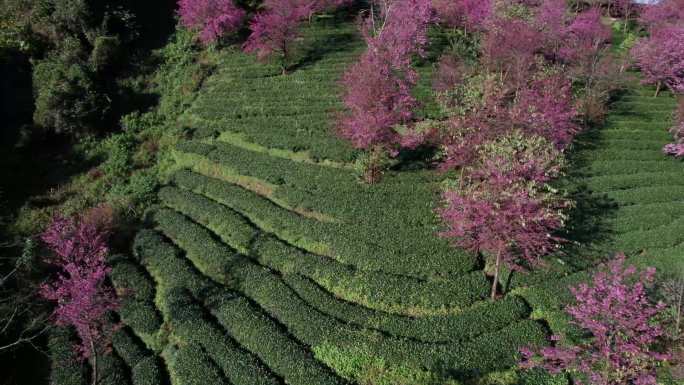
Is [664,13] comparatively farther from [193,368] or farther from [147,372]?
[147,372]

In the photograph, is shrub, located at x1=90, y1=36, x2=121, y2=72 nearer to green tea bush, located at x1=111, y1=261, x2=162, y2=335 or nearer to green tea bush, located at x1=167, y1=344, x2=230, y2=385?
green tea bush, located at x1=111, y1=261, x2=162, y2=335

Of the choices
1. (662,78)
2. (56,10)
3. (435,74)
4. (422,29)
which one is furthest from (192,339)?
(662,78)

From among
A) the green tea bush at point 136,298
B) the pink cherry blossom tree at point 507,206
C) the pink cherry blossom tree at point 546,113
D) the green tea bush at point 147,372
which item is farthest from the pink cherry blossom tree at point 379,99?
the green tea bush at point 147,372

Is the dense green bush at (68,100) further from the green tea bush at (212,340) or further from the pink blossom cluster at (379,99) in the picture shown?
the pink blossom cluster at (379,99)

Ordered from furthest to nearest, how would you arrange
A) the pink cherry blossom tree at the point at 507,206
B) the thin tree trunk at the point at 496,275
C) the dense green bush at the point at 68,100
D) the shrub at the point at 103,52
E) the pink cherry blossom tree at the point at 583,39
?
the shrub at the point at 103,52 < the pink cherry blossom tree at the point at 583,39 < the dense green bush at the point at 68,100 < the thin tree trunk at the point at 496,275 < the pink cherry blossom tree at the point at 507,206

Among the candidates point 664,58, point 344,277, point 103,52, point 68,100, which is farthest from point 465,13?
point 68,100
